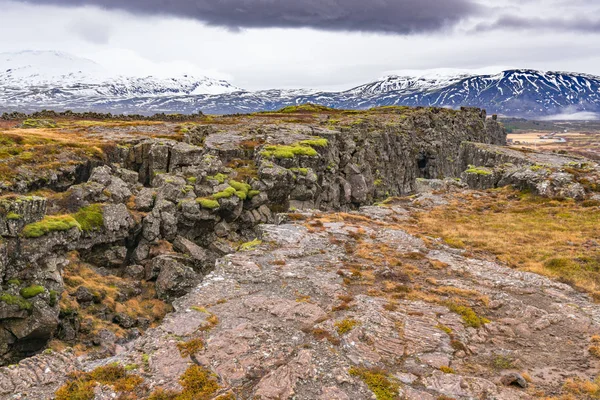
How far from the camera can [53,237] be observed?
26594 millimetres

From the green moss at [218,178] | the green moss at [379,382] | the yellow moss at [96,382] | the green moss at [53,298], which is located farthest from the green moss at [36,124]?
the green moss at [379,382]

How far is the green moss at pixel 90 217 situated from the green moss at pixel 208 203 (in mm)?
9731

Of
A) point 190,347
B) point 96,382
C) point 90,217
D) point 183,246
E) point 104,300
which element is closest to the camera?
point 96,382

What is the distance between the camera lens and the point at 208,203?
138ft

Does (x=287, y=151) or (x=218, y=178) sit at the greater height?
(x=287, y=151)

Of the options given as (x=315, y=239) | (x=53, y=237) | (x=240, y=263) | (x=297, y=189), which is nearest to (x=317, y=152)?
(x=297, y=189)

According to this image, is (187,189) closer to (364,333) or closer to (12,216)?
(12,216)

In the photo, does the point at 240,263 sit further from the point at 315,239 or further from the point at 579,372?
the point at 579,372

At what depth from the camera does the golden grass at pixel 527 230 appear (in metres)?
26.5

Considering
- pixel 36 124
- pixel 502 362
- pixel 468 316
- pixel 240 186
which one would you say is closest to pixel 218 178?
pixel 240 186

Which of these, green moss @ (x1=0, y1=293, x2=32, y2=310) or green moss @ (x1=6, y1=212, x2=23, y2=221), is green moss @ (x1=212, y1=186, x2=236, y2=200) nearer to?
green moss @ (x1=6, y1=212, x2=23, y2=221)

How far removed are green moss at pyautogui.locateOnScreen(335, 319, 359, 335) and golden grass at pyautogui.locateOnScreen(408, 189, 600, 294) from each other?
15.6 meters

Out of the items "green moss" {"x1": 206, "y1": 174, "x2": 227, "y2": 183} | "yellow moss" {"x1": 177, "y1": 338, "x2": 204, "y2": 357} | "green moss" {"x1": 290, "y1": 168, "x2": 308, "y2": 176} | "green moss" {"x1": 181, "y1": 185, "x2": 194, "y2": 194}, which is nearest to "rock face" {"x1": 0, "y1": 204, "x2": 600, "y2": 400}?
"yellow moss" {"x1": 177, "y1": 338, "x2": 204, "y2": 357}

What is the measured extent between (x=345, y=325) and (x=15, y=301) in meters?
21.4
